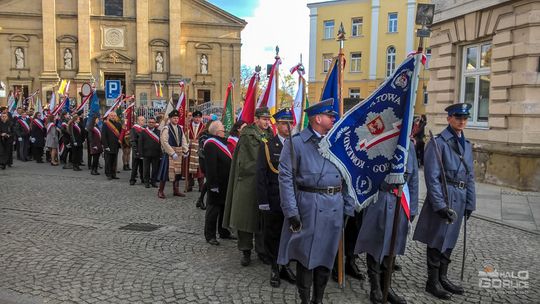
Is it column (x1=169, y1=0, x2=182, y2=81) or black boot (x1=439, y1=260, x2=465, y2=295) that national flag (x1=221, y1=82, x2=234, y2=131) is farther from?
column (x1=169, y1=0, x2=182, y2=81)

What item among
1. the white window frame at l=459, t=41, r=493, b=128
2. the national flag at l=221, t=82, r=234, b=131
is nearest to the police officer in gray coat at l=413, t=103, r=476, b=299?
the national flag at l=221, t=82, r=234, b=131

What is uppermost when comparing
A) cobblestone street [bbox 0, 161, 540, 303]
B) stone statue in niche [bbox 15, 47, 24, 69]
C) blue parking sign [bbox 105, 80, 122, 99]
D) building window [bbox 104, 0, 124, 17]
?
building window [bbox 104, 0, 124, 17]

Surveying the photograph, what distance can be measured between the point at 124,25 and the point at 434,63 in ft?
125

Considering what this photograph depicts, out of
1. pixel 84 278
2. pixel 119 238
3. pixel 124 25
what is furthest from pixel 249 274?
pixel 124 25

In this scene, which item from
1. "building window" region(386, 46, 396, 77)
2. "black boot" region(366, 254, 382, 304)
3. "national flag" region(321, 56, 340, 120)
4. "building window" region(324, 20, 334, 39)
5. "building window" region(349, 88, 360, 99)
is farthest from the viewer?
"building window" region(324, 20, 334, 39)

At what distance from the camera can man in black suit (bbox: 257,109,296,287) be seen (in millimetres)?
5207

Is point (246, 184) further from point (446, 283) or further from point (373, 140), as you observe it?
point (446, 283)

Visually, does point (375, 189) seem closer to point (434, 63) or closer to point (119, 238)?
point (119, 238)

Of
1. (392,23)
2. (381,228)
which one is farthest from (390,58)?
(381,228)

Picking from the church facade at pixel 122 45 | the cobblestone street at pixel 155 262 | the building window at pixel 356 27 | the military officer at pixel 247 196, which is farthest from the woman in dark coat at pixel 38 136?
the building window at pixel 356 27

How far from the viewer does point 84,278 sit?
523cm

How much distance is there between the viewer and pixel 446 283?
16.5 feet

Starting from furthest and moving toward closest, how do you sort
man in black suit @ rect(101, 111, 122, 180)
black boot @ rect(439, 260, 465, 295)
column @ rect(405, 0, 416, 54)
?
column @ rect(405, 0, 416, 54)
man in black suit @ rect(101, 111, 122, 180)
black boot @ rect(439, 260, 465, 295)

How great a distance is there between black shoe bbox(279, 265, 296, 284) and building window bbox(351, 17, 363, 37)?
136 ft
